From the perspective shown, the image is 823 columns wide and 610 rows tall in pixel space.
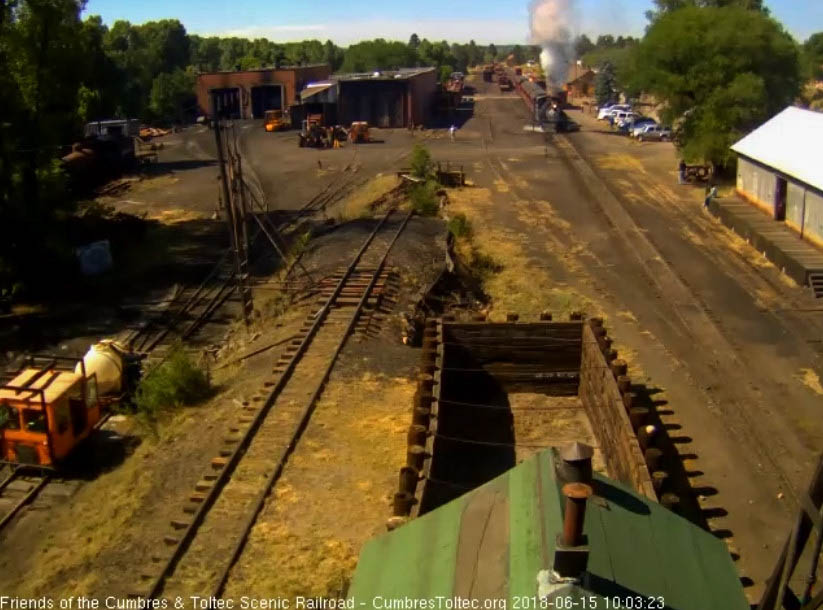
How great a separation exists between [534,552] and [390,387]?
11.1 metres

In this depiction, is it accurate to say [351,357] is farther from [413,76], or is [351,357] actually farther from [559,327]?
[413,76]

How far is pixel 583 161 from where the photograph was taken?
45188mm

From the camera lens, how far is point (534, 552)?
14.6 feet

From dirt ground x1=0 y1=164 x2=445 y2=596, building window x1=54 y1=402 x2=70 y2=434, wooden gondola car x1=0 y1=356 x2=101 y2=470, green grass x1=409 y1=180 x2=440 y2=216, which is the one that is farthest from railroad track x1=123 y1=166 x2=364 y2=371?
green grass x1=409 y1=180 x2=440 y2=216

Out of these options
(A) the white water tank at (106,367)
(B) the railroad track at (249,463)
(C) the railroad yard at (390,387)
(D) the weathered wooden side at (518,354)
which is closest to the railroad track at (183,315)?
(C) the railroad yard at (390,387)

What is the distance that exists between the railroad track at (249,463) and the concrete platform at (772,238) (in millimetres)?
11679

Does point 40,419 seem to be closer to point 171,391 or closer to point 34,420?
point 34,420

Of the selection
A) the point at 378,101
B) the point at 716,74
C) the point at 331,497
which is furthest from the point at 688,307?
the point at 378,101

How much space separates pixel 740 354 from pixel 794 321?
303 cm

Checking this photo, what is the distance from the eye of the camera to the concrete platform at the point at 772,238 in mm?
23406

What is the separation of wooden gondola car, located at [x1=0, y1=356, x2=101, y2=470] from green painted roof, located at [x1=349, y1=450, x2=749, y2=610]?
9.96 metres

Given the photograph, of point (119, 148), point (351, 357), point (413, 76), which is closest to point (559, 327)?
point (351, 357)

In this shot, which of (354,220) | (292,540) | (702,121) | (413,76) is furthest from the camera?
(413,76)
